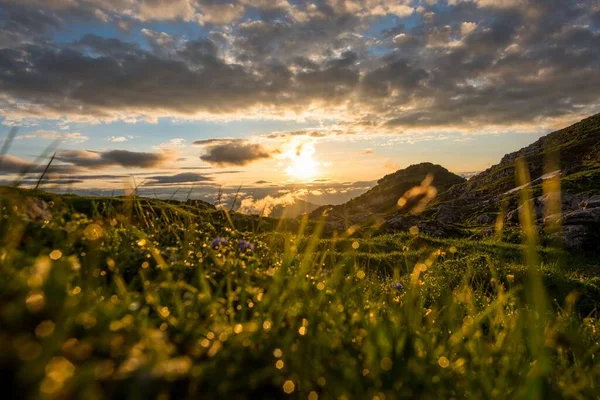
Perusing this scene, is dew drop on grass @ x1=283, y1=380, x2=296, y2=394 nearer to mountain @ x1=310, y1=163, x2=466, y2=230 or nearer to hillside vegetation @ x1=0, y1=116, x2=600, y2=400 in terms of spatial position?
hillside vegetation @ x1=0, y1=116, x2=600, y2=400

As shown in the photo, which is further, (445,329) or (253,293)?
(445,329)

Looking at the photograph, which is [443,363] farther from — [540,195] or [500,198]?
[500,198]

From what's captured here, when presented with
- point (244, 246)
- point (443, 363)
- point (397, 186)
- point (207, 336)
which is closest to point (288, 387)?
point (207, 336)

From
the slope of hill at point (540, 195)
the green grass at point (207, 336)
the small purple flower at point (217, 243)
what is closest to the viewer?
the green grass at point (207, 336)

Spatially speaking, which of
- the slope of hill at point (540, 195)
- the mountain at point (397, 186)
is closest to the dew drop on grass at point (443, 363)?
the slope of hill at point (540, 195)

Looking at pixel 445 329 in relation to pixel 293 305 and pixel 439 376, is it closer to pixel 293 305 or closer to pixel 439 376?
→ pixel 439 376

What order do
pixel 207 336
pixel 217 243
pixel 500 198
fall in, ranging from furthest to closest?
pixel 500 198 → pixel 217 243 → pixel 207 336

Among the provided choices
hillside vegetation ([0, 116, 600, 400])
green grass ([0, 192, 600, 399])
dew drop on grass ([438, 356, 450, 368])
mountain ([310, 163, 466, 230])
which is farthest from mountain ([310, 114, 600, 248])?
dew drop on grass ([438, 356, 450, 368])

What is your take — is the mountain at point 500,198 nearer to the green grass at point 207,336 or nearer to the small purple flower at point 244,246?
the small purple flower at point 244,246

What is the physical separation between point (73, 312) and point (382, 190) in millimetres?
166368

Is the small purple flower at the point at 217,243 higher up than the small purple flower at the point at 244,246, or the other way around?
the small purple flower at the point at 217,243

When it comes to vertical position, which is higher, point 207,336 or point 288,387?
point 207,336

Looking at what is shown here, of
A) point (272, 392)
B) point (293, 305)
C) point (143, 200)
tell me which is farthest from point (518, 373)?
point (143, 200)

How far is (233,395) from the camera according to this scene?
2764 mm
